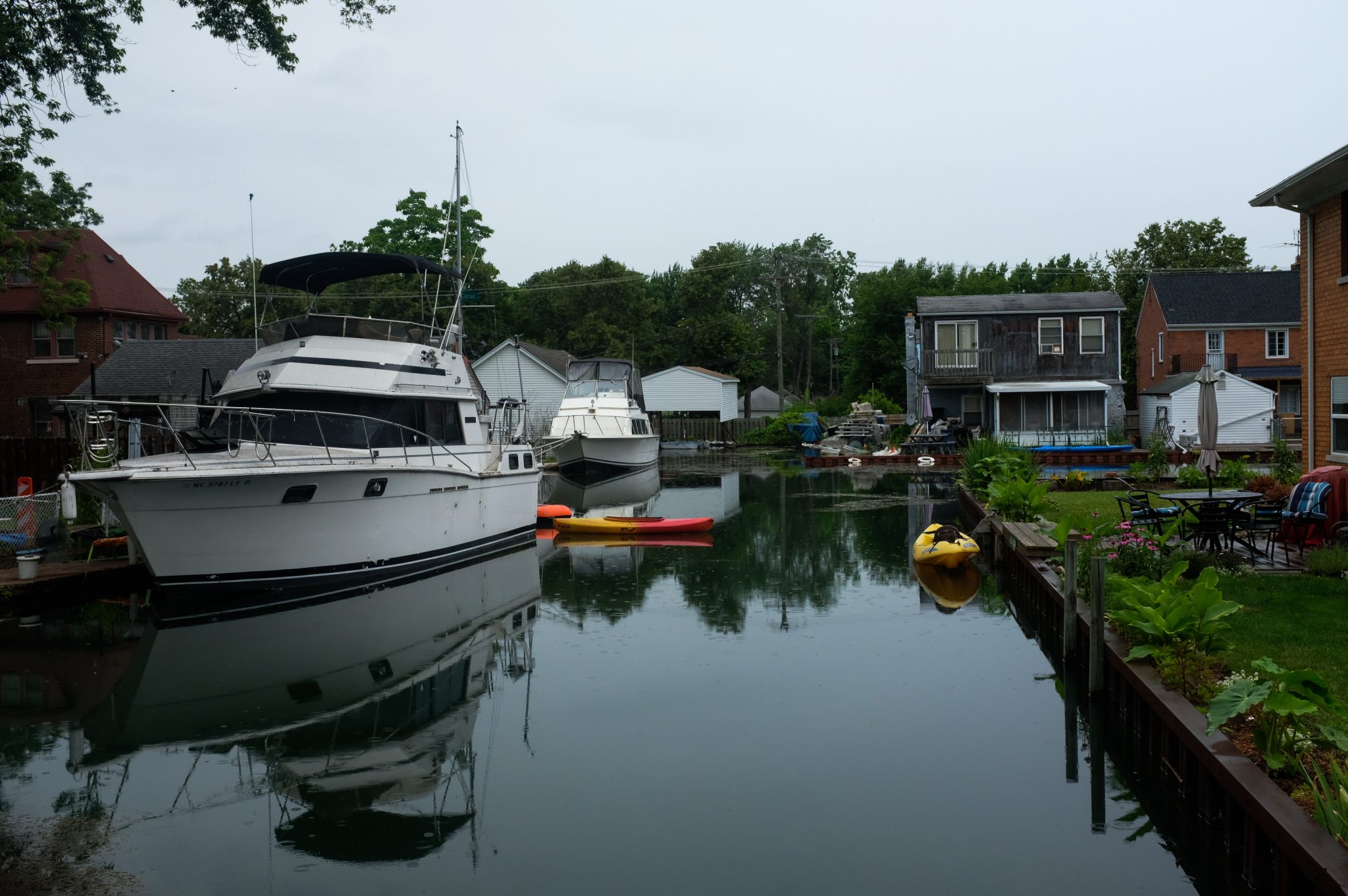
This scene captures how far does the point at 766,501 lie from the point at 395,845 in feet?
72.6

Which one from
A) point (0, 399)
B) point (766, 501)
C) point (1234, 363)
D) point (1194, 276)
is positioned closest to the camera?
point (766, 501)

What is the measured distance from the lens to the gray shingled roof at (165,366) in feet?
99.5

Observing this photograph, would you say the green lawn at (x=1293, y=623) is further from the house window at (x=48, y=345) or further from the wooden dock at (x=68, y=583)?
the house window at (x=48, y=345)

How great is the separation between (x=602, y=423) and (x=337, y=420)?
20.6 meters

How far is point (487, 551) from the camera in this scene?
1961cm

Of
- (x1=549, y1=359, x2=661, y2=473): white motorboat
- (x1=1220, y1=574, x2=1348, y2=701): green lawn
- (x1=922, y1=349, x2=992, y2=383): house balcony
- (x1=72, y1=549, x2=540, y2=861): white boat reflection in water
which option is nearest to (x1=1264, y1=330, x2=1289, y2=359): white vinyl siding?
(x1=922, y1=349, x2=992, y2=383): house balcony

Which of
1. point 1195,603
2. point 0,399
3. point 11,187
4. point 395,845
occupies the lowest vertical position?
point 395,845

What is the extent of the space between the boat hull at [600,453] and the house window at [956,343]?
13840 mm

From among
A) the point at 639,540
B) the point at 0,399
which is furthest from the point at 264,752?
the point at 0,399

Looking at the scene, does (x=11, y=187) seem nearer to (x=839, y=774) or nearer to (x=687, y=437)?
(x=839, y=774)

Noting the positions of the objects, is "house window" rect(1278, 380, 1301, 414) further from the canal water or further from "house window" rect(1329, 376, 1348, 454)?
the canal water

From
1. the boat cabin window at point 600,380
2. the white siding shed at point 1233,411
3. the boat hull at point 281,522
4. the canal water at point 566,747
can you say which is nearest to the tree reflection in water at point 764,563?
the canal water at point 566,747

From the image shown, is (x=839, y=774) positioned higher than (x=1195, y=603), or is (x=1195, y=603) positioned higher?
(x=1195, y=603)

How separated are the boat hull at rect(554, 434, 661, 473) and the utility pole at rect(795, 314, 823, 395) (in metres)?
43.0
